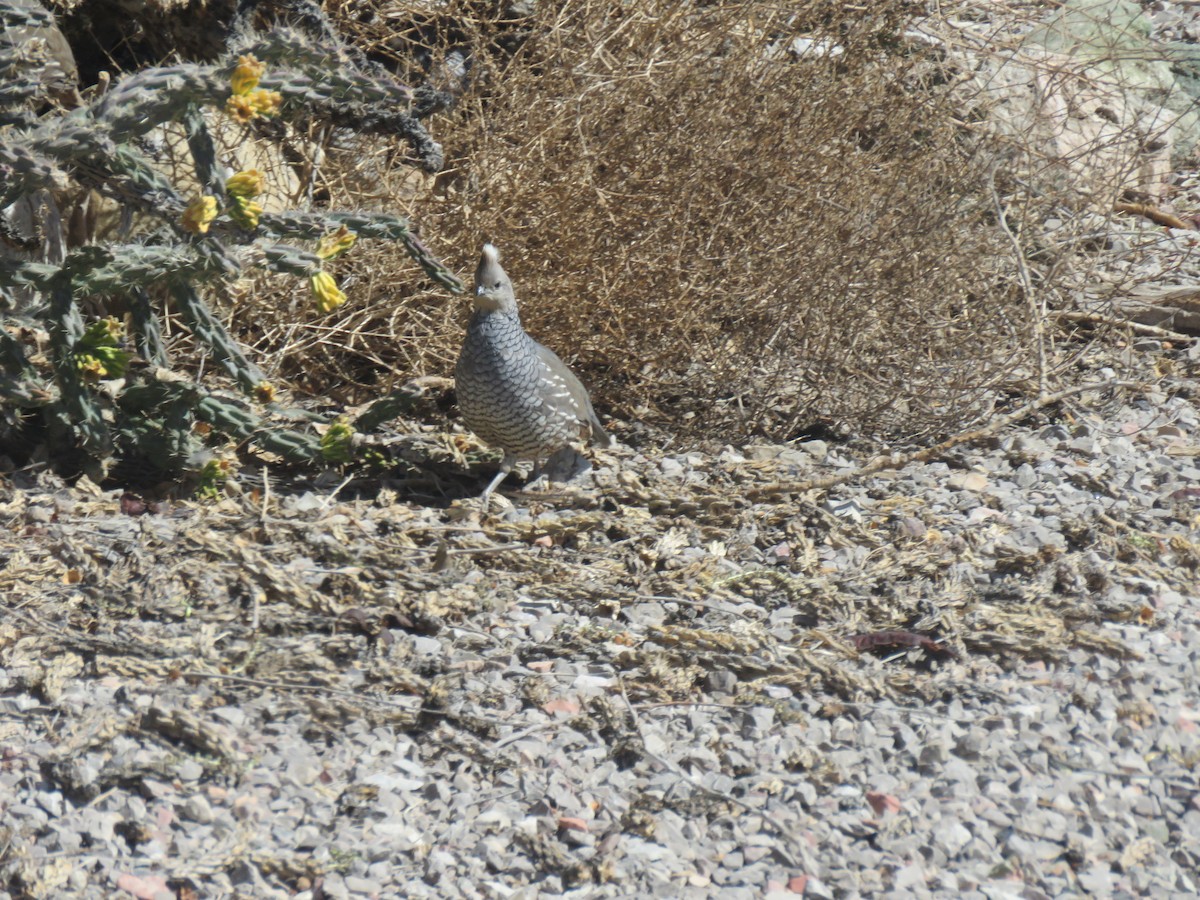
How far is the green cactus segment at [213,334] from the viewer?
4.04 metres

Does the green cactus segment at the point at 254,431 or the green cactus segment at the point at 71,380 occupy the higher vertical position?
the green cactus segment at the point at 71,380

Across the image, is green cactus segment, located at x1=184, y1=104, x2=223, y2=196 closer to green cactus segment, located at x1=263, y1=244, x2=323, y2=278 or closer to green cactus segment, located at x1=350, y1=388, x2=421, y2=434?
green cactus segment, located at x1=263, y1=244, x2=323, y2=278

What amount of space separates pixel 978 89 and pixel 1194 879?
3.66 metres

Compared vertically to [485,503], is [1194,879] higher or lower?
lower

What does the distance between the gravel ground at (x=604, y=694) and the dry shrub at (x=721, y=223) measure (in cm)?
63

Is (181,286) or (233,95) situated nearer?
(233,95)

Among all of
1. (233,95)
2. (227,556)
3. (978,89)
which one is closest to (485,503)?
(227,556)

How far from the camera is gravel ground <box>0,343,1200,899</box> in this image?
2.75 meters

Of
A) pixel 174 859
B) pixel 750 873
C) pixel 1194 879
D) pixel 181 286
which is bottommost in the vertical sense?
pixel 1194 879

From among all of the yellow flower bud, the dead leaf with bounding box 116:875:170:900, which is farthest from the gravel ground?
the yellow flower bud

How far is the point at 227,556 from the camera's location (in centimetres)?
372

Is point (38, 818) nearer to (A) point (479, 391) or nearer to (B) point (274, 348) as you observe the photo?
(A) point (479, 391)

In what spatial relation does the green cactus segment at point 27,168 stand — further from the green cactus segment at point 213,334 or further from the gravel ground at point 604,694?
the gravel ground at point 604,694

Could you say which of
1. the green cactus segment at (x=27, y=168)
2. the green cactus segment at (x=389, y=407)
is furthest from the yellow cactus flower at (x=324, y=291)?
the green cactus segment at (x=389, y=407)
